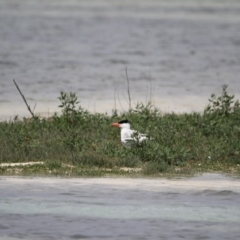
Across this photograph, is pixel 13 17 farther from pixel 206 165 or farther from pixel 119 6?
pixel 206 165

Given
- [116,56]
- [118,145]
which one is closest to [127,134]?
[118,145]

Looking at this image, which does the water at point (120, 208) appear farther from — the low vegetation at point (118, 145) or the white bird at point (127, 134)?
Result: the white bird at point (127, 134)

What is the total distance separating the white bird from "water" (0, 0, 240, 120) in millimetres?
3441

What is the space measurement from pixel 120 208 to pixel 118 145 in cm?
335

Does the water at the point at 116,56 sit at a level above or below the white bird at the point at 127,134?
above

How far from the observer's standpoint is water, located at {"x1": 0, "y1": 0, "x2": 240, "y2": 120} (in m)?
21.1

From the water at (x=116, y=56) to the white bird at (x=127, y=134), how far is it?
3.44 m

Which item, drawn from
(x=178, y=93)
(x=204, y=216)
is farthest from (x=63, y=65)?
(x=204, y=216)

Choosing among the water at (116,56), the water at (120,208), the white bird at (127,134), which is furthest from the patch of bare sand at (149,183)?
the water at (116,56)

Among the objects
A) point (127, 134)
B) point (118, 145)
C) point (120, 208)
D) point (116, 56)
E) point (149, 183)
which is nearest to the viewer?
point (120, 208)

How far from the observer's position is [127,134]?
1396 cm

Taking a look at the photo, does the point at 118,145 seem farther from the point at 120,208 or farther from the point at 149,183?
the point at 120,208

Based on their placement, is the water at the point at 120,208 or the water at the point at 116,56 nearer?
the water at the point at 120,208

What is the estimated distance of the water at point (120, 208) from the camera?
32.3 feet
